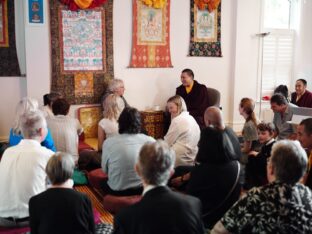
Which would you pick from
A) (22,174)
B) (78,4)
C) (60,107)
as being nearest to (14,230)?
(22,174)

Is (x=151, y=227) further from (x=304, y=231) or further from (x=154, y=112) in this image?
(x=154, y=112)

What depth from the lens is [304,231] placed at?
69.7 inches

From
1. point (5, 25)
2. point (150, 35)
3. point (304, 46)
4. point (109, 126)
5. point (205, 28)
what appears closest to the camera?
point (109, 126)

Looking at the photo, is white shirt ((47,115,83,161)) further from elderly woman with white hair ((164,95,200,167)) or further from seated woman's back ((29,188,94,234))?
seated woman's back ((29,188,94,234))

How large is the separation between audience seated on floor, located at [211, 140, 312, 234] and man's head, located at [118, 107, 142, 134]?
1.50 meters

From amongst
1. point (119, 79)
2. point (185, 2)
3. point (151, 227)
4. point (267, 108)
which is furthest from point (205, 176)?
point (267, 108)

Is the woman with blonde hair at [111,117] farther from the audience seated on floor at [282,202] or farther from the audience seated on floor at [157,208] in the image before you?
the audience seated on floor at [282,202]

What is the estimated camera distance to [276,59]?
295 inches

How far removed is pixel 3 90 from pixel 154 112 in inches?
88.5

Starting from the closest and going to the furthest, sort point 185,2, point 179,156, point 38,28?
point 179,156 < point 38,28 < point 185,2

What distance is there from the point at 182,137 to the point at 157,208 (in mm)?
2291

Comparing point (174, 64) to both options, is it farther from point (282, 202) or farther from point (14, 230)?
point (282, 202)

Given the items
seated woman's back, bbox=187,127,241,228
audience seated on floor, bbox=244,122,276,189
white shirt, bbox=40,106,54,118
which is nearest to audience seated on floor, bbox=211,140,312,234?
seated woman's back, bbox=187,127,241,228

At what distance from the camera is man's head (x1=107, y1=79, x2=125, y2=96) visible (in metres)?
5.88
